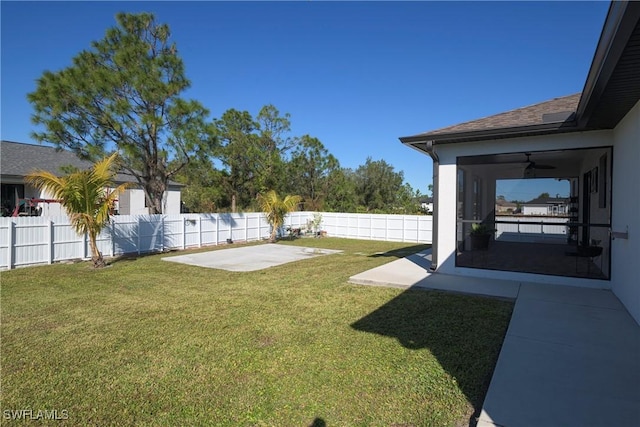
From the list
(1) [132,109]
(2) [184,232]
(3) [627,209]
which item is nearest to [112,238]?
(2) [184,232]

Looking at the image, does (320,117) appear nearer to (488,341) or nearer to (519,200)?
(519,200)

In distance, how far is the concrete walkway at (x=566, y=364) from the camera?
8.52ft

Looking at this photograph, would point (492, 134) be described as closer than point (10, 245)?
Yes

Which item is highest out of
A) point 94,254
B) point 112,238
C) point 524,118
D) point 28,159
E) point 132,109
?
point 132,109

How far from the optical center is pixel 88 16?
424 inches

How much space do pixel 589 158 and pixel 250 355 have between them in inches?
401

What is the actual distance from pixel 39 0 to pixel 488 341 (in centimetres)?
1219

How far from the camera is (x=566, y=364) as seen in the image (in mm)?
3428

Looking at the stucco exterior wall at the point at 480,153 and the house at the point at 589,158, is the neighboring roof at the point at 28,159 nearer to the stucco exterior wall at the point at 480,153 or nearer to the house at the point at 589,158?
the stucco exterior wall at the point at 480,153

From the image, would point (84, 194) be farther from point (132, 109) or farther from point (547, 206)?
point (547, 206)

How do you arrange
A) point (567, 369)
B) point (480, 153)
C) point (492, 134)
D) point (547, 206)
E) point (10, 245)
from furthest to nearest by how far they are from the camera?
point (547, 206)
point (10, 245)
point (480, 153)
point (492, 134)
point (567, 369)

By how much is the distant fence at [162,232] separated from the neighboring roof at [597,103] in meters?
10.1

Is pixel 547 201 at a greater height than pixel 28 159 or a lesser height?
lesser

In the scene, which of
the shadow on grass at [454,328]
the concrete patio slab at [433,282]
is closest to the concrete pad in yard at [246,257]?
the concrete patio slab at [433,282]
